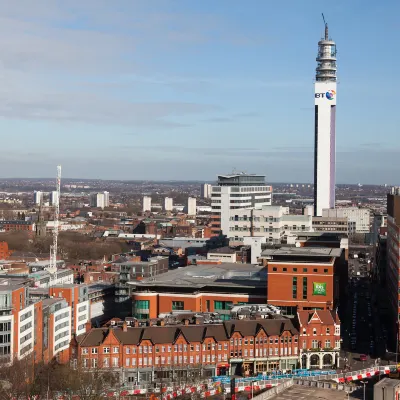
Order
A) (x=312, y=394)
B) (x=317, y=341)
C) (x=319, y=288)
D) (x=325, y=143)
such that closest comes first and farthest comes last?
(x=312, y=394) < (x=317, y=341) < (x=319, y=288) < (x=325, y=143)

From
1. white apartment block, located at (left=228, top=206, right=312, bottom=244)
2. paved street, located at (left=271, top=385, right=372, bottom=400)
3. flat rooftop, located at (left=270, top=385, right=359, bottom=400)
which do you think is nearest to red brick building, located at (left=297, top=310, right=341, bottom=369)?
paved street, located at (left=271, top=385, right=372, bottom=400)

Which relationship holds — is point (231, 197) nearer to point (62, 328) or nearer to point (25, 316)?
point (62, 328)

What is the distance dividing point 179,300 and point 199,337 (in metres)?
12.1

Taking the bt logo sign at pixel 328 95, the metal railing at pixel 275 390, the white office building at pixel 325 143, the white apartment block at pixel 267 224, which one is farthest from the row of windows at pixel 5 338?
the bt logo sign at pixel 328 95

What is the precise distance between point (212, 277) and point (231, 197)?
1754 inches

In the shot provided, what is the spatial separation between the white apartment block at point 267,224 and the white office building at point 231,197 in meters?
1.83

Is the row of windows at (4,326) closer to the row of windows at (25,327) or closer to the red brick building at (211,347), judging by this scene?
the row of windows at (25,327)

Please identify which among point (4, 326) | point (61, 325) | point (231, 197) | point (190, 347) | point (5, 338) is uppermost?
point (231, 197)

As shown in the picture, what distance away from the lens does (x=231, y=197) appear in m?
114

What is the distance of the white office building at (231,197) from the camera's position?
112 meters

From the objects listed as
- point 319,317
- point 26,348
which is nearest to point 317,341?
point 319,317

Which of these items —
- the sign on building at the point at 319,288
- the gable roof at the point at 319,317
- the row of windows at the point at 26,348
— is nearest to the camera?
the row of windows at the point at 26,348

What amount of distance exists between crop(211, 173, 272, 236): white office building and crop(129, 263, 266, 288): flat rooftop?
27.9 meters

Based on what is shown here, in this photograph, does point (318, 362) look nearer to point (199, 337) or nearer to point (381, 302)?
point (199, 337)
